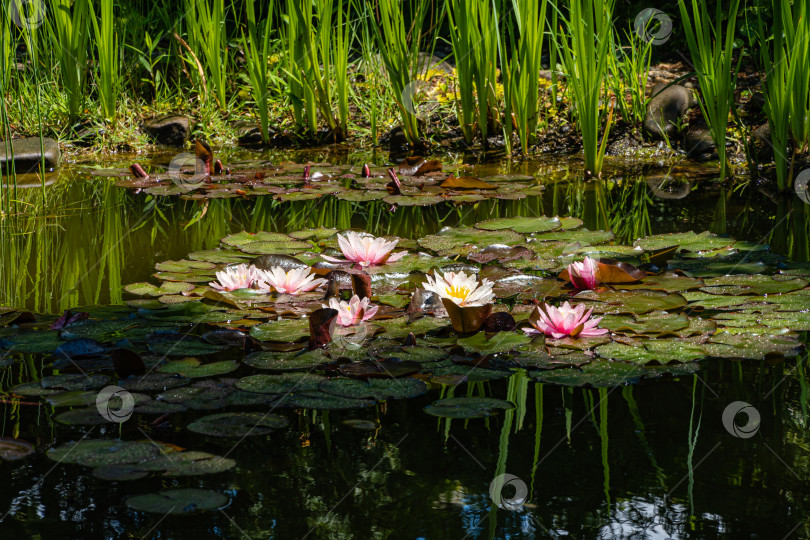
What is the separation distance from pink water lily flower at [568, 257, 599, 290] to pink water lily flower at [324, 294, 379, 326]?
0.56m

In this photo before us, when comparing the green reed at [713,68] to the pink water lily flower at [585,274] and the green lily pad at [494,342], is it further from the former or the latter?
the green lily pad at [494,342]

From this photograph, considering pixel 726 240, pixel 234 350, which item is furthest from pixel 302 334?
pixel 726 240

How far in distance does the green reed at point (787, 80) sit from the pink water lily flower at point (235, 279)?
212 centimetres

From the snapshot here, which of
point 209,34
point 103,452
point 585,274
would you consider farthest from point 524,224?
point 209,34

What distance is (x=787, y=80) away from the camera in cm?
300

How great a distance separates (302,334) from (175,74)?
4.42 m

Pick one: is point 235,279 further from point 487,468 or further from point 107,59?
point 107,59

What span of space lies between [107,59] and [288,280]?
325 cm

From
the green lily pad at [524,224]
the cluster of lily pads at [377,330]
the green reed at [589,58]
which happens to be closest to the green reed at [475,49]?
the green reed at [589,58]

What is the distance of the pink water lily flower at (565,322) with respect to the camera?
172 centimetres

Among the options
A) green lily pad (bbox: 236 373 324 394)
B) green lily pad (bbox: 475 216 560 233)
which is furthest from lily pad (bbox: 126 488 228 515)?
green lily pad (bbox: 475 216 560 233)

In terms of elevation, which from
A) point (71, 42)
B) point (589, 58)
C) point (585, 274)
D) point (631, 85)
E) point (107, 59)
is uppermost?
point (71, 42)

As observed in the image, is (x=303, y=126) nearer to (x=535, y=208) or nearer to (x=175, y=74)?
(x=175, y=74)

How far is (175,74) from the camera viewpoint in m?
5.67
